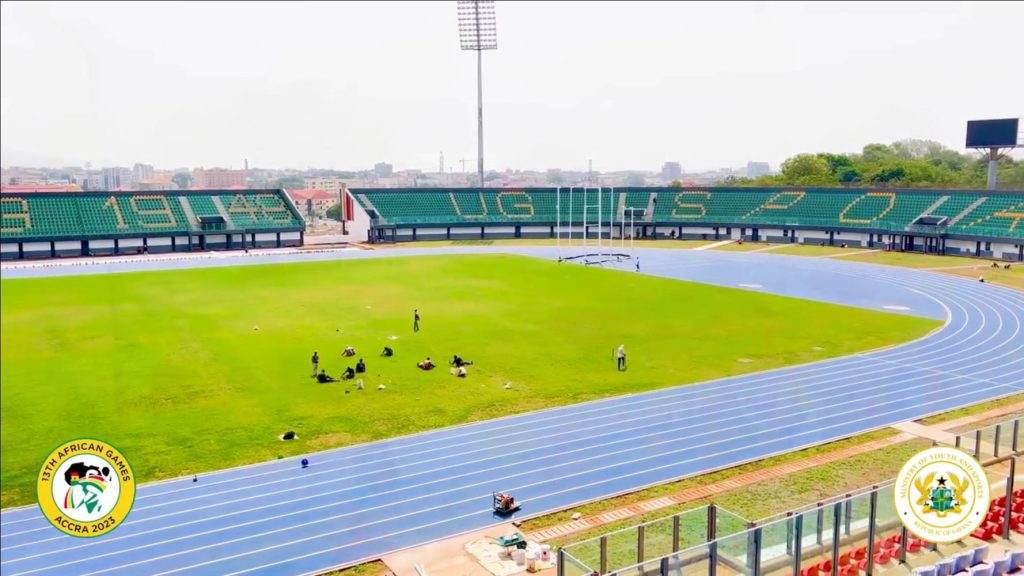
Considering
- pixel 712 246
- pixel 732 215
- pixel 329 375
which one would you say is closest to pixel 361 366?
pixel 329 375

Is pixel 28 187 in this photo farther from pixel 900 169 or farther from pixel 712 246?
pixel 900 169

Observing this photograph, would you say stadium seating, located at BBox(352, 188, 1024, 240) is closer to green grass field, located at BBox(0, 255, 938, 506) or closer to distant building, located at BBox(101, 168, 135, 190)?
green grass field, located at BBox(0, 255, 938, 506)

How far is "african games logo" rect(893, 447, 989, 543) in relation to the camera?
9789mm

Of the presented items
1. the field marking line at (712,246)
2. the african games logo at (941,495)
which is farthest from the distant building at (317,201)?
the african games logo at (941,495)

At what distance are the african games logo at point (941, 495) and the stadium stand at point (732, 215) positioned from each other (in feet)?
141

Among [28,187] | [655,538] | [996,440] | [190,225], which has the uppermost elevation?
[28,187]

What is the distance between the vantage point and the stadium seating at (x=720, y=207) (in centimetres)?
5481

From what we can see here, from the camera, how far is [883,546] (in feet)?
34.8

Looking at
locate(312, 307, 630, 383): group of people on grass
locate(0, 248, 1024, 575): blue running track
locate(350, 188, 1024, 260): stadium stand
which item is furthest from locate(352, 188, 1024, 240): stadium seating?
locate(312, 307, 630, 383): group of people on grass

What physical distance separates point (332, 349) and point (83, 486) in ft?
59.5

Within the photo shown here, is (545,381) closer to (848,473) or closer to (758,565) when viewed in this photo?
(848,473)

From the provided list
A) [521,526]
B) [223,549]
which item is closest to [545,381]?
[521,526]

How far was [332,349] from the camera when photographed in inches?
957

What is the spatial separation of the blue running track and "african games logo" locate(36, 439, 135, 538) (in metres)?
1.60
